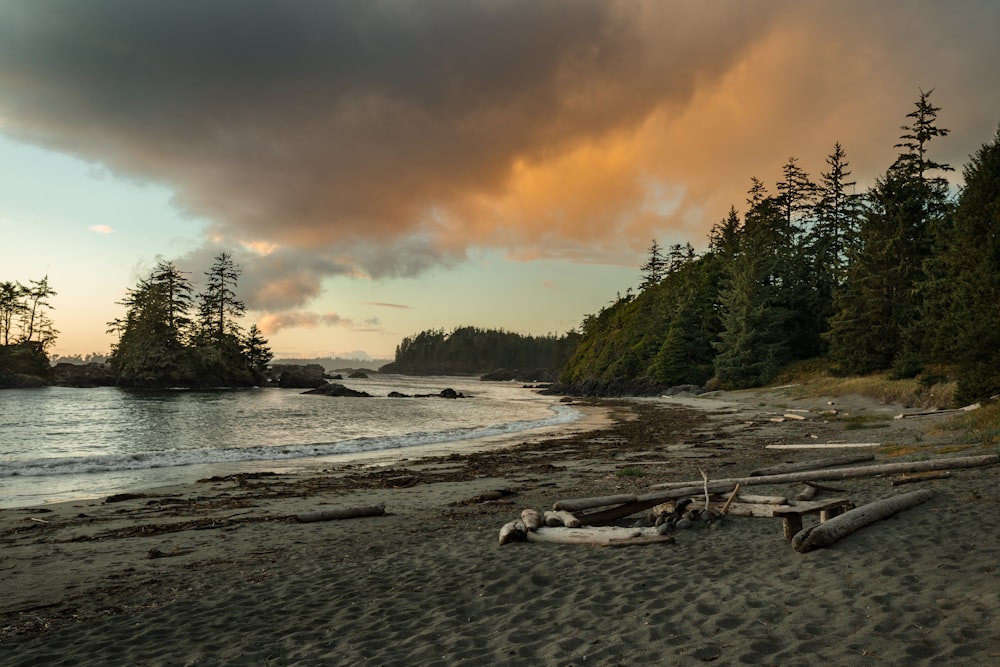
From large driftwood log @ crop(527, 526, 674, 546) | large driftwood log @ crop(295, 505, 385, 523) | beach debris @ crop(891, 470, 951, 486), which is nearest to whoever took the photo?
large driftwood log @ crop(527, 526, 674, 546)

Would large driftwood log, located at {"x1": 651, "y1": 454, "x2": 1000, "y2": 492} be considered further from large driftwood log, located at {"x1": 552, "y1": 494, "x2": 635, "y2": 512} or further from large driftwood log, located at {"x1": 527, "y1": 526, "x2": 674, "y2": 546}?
large driftwood log, located at {"x1": 527, "y1": 526, "x2": 674, "y2": 546}

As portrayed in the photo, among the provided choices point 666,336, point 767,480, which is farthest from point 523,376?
point 767,480

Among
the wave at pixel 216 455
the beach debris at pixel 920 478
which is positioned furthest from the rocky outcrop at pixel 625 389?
the beach debris at pixel 920 478

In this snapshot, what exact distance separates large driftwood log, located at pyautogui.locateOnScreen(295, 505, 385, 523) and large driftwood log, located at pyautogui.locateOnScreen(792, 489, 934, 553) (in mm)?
8099

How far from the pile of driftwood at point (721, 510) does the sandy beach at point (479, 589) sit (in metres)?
0.17

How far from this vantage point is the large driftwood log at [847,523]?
23.6ft

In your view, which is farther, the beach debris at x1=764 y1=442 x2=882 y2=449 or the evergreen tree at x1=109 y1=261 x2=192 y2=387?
the evergreen tree at x1=109 y1=261 x2=192 y2=387

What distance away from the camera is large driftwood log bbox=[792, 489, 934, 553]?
23.6 feet

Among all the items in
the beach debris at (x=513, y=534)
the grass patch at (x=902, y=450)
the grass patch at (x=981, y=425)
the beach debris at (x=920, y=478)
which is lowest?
the beach debris at (x=513, y=534)

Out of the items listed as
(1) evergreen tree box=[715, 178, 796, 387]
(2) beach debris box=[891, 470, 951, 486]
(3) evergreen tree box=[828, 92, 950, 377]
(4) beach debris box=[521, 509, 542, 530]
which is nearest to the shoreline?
(4) beach debris box=[521, 509, 542, 530]

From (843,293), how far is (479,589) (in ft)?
178

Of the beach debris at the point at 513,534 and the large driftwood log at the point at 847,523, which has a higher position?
the large driftwood log at the point at 847,523

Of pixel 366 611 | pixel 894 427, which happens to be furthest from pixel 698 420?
pixel 366 611

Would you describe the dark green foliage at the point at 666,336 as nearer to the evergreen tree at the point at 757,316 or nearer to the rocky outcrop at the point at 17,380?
the evergreen tree at the point at 757,316
